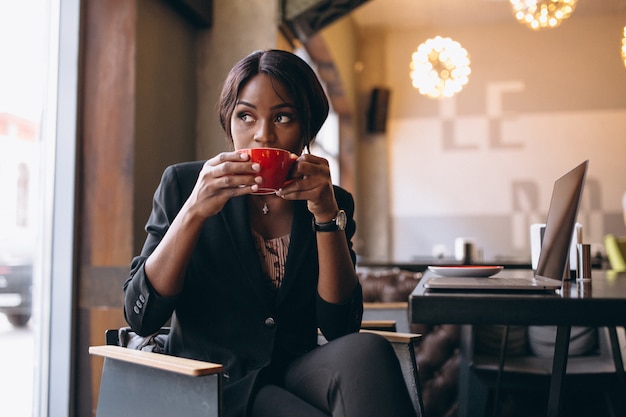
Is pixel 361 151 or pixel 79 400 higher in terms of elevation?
pixel 361 151

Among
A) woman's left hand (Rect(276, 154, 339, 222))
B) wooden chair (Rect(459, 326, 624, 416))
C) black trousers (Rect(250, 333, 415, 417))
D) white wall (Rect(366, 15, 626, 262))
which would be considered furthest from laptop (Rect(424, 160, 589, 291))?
white wall (Rect(366, 15, 626, 262))

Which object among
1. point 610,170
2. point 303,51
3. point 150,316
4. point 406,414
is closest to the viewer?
point 406,414

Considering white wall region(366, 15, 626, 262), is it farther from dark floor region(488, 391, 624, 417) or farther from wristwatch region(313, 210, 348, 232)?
wristwatch region(313, 210, 348, 232)

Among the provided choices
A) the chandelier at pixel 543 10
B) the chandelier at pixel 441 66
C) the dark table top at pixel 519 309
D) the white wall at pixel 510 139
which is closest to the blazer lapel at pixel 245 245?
the dark table top at pixel 519 309

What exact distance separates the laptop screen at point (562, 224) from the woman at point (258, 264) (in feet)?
1.36

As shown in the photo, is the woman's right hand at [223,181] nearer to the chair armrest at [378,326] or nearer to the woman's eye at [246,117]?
the woman's eye at [246,117]

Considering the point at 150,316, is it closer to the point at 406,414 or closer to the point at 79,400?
the point at 406,414

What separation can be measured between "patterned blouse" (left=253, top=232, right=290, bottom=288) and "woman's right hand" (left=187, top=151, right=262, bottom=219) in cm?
28

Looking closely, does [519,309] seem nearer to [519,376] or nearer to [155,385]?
[155,385]

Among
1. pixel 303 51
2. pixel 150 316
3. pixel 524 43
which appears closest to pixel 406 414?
pixel 150 316

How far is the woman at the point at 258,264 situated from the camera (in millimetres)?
1259

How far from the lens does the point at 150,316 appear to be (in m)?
1.36

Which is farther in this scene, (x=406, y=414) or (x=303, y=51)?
(x=303, y=51)

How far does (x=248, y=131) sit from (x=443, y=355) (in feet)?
5.39
